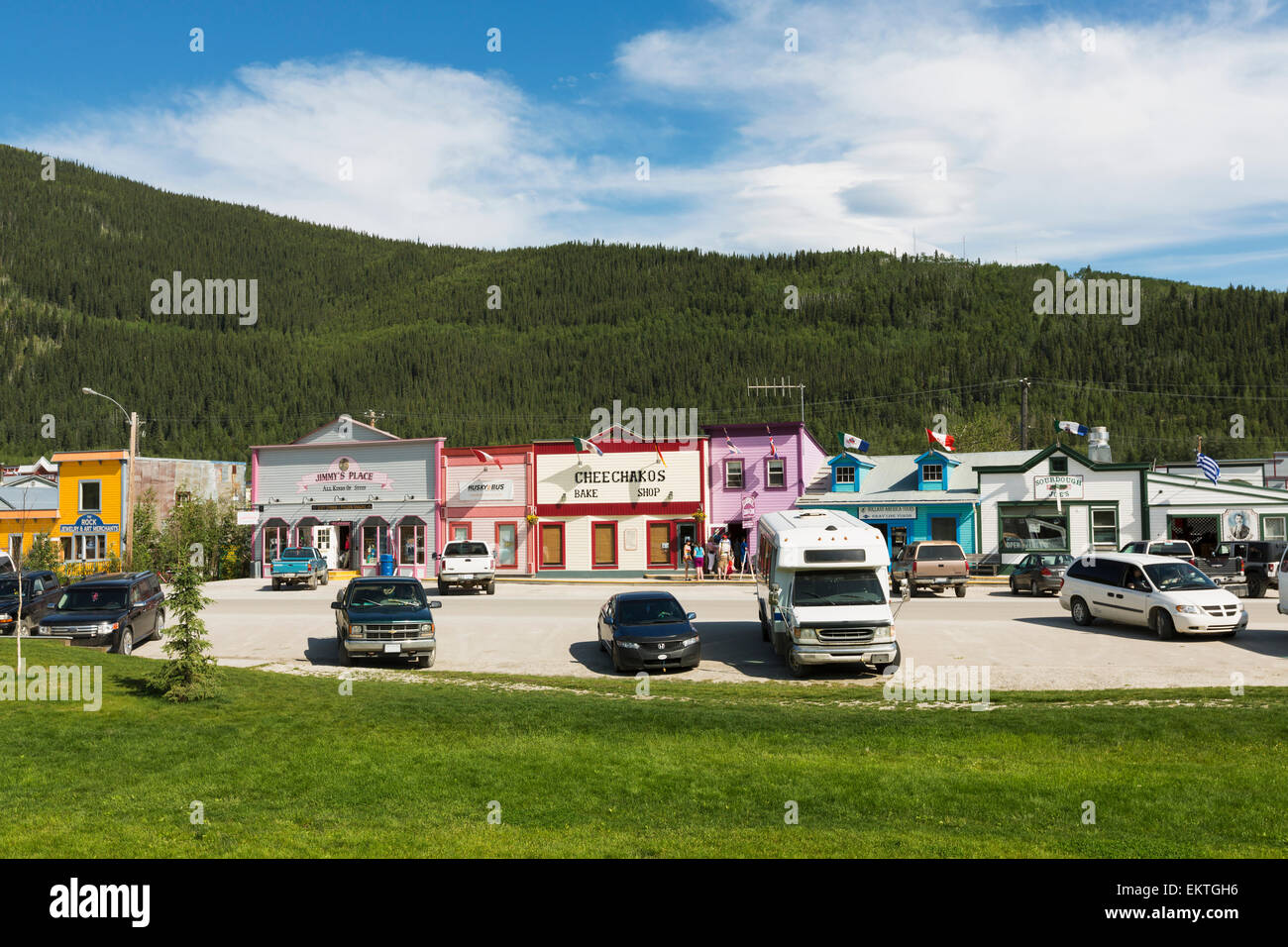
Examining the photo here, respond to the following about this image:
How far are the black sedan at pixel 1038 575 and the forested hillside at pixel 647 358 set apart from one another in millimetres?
79941

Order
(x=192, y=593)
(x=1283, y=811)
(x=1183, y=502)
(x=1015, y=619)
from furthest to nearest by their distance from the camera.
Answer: (x=1183, y=502)
(x=1015, y=619)
(x=192, y=593)
(x=1283, y=811)

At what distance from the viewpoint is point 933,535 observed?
47.4 metres

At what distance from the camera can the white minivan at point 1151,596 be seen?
74.5 ft

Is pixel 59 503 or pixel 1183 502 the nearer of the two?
pixel 1183 502

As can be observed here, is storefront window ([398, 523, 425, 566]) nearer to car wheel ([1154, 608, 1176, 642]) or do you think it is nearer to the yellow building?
the yellow building

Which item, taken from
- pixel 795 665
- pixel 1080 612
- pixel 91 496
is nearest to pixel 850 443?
pixel 1080 612

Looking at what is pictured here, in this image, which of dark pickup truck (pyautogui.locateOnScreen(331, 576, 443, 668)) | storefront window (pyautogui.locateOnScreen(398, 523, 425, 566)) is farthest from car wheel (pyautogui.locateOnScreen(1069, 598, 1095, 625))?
storefront window (pyautogui.locateOnScreen(398, 523, 425, 566))

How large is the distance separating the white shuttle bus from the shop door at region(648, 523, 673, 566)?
26.9 metres

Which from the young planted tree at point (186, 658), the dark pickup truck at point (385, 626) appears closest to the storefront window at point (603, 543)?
the dark pickup truck at point (385, 626)

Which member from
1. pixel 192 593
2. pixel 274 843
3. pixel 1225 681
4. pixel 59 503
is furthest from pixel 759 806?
pixel 59 503

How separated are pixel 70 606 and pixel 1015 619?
2408 cm

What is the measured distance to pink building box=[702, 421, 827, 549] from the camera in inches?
1943
